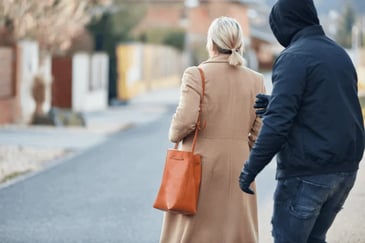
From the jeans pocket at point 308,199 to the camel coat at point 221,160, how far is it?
1412 millimetres

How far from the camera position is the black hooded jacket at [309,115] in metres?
4.62

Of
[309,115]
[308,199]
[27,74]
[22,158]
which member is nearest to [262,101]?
[309,115]

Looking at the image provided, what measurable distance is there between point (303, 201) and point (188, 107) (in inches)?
55.2

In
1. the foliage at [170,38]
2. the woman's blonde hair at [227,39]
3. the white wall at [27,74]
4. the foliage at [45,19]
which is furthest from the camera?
the foliage at [170,38]

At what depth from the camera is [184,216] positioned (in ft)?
19.8

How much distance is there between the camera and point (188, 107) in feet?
19.3

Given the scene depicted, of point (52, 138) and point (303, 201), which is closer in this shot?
point (303, 201)

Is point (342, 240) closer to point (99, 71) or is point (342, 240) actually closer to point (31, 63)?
point (31, 63)

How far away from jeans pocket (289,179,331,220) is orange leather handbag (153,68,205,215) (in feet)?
4.28

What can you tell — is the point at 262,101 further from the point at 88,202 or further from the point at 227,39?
the point at 88,202

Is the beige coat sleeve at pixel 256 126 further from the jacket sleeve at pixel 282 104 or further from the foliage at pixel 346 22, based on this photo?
the foliage at pixel 346 22

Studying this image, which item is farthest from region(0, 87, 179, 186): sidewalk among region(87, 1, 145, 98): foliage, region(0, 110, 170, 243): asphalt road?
region(87, 1, 145, 98): foliage

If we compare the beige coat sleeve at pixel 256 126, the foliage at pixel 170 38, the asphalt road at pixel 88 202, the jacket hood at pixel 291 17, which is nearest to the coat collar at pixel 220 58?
the beige coat sleeve at pixel 256 126

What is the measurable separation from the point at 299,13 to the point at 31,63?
63.0 feet
